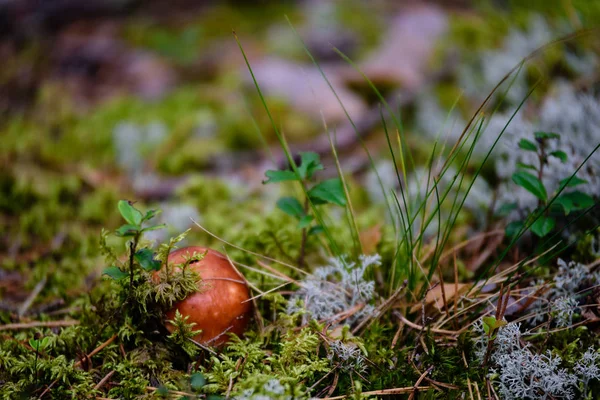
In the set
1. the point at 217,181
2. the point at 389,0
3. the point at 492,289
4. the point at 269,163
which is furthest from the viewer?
the point at 389,0

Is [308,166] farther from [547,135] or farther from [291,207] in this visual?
[547,135]

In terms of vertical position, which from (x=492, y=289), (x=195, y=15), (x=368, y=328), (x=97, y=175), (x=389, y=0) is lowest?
(x=97, y=175)

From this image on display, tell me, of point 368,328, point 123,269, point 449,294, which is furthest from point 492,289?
point 123,269

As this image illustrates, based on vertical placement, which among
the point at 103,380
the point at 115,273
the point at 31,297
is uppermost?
the point at 115,273

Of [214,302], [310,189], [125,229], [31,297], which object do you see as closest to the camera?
[125,229]

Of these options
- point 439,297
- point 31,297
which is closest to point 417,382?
point 439,297

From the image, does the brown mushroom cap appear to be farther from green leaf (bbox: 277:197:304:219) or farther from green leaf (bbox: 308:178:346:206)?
green leaf (bbox: 308:178:346:206)

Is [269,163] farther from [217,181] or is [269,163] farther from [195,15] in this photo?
[195,15]

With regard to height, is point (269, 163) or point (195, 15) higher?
point (195, 15)
